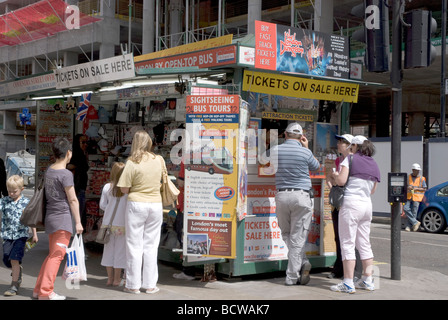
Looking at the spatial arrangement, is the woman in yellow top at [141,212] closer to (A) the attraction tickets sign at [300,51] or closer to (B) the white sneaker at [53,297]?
(B) the white sneaker at [53,297]

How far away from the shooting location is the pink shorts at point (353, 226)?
7.13m

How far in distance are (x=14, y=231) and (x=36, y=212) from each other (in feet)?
1.81

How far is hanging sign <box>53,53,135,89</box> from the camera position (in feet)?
25.1

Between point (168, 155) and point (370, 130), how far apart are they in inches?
1803

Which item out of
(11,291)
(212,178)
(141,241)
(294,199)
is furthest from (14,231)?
(294,199)

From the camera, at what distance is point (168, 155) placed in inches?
391

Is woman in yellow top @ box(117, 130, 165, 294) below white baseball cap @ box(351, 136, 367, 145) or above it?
below

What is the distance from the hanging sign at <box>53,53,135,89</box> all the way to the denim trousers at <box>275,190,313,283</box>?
2564 millimetres

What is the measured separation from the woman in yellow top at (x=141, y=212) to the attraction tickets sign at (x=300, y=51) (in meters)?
2.03

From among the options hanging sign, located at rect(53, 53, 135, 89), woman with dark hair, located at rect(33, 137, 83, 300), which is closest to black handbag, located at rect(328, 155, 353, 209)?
hanging sign, located at rect(53, 53, 135, 89)

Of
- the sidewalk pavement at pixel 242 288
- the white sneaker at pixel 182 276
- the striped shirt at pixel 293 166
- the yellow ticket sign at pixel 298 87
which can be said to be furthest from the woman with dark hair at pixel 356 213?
the white sneaker at pixel 182 276

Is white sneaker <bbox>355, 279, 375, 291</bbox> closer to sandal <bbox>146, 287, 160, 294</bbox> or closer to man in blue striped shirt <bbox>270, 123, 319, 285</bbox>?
man in blue striped shirt <bbox>270, 123, 319, 285</bbox>
